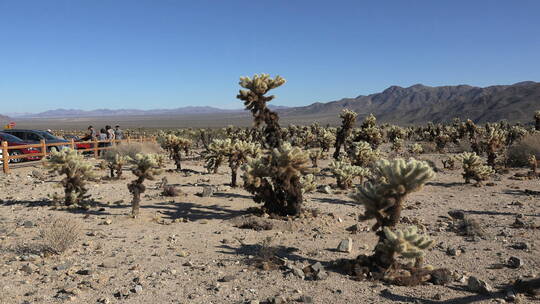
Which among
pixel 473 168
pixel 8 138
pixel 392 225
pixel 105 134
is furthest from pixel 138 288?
pixel 105 134

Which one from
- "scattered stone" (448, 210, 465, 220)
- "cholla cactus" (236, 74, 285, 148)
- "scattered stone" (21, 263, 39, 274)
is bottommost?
"scattered stone" (448, 210, 465, 220)

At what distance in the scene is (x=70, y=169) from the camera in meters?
10.1

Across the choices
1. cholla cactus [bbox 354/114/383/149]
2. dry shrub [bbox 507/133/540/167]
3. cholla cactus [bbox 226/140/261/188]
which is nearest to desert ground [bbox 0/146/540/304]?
cholla cactus [bbox 226/140/261/188]

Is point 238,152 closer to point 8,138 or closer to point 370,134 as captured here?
point 370,134

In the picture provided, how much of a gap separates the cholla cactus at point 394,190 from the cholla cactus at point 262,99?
506 cm

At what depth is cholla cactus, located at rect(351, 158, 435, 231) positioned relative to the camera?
19.8ft

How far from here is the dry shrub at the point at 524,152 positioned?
19.8 metres

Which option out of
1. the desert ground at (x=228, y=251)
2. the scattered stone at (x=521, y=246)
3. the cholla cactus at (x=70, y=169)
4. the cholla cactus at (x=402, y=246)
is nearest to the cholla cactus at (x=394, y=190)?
the cholla cactus at (x=402, y=246)

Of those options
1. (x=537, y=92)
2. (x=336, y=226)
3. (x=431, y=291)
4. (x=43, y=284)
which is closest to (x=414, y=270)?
(x=431, y=291)

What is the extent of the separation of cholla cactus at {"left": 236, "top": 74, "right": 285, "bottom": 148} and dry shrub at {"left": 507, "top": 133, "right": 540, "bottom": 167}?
49.1 feet

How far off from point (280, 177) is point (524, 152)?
16642 mm

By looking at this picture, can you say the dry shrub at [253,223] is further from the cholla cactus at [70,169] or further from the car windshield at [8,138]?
the car windshield at [8,138]

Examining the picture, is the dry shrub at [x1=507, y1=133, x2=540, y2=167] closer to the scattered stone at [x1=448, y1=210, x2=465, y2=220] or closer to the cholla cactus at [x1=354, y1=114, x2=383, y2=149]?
the cholla cactus at [x1=354, y1=114, x2=383, y2=149]

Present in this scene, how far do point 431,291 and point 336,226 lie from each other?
3514 mm
